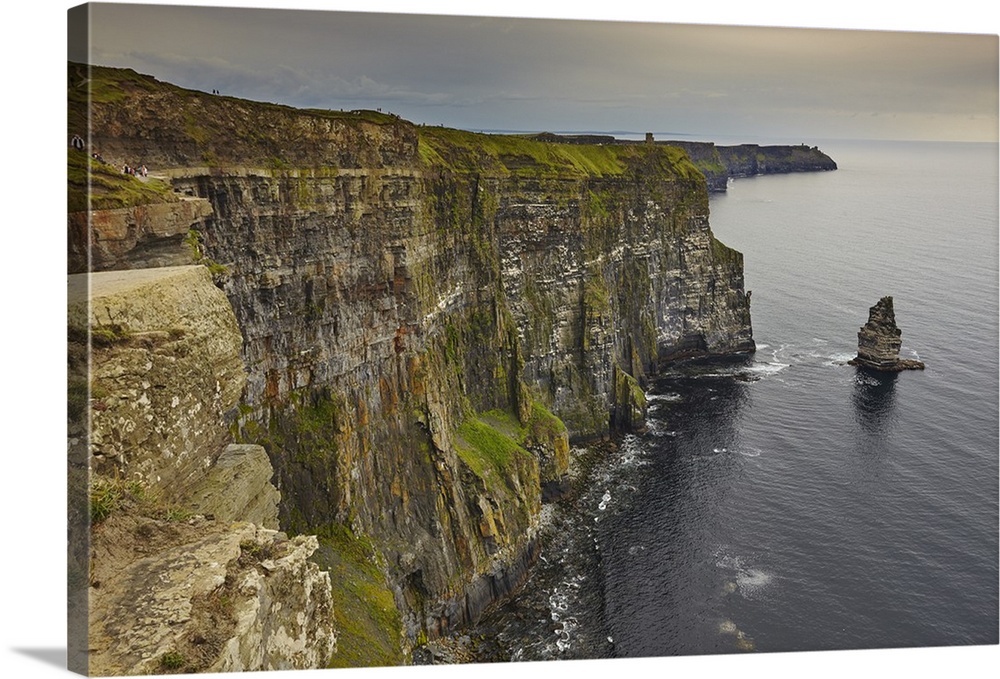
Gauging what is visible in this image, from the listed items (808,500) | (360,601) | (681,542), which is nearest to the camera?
(360,601)

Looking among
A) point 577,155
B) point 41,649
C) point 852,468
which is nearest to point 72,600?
point 41,649

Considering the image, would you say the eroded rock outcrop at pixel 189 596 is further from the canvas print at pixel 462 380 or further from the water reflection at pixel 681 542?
the water reflection at pixel 681 542

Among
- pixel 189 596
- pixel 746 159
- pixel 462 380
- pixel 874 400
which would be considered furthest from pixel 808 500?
pixel 746 159

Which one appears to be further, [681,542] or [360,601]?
[681,542]

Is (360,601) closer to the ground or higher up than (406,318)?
closer to the ground

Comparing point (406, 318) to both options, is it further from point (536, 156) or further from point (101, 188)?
point (536, 156)
